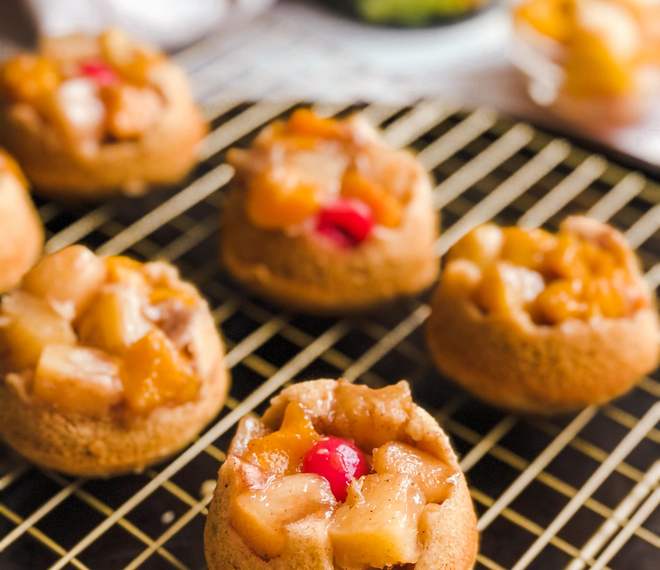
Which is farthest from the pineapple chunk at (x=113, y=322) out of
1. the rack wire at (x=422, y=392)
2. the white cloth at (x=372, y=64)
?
the white cloth at (x=372, y=64)

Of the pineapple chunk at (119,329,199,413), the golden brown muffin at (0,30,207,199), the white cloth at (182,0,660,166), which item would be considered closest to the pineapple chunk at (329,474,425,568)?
the pineapple chunk at (119,329,199,413)

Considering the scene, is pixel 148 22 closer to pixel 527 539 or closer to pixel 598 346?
pixel 598 346

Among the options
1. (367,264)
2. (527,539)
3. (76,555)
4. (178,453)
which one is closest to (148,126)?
(367,264)

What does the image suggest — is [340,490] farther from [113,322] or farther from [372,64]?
[372,64]

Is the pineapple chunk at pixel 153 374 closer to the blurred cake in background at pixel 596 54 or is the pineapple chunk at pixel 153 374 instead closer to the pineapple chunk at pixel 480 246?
the pineapple chunk at pixel 480 246

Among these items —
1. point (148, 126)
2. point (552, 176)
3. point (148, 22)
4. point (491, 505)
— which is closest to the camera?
point (491, 505)

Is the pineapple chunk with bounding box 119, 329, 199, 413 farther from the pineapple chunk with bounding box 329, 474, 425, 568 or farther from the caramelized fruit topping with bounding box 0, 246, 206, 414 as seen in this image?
the pineapple chunk with bounding box 329, 474, 425, 568
